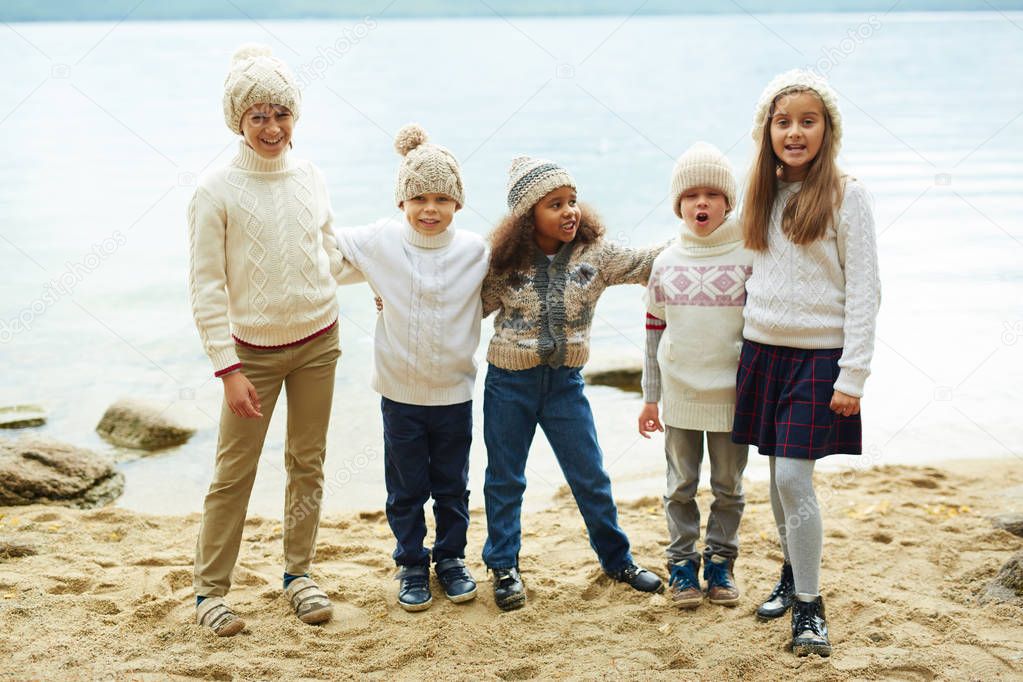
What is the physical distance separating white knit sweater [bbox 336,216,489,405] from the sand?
2.50 feet

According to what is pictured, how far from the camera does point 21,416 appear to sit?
20.4 feet

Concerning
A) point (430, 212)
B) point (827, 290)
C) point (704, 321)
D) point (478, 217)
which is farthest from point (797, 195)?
point (478, 217)

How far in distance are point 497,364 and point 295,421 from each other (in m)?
0.70

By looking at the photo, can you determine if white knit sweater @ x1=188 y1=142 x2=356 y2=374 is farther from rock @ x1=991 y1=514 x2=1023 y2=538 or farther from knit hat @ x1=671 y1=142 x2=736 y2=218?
rock @ x1=991 y1=514 x2=1023 y2=538

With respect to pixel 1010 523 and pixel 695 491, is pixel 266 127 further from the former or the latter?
pixel 1010 523

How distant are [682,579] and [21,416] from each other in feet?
14.7

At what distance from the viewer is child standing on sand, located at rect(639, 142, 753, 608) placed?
131 inches

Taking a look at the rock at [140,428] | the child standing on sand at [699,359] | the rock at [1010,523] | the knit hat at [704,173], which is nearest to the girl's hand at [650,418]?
the child standing on sand at [699,359]

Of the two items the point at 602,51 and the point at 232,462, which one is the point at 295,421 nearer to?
the point at 232,462

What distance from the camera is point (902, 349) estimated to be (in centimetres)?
719

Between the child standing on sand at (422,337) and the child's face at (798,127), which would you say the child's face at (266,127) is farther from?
the child's face at (798,127)

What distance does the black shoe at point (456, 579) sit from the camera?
351 cm

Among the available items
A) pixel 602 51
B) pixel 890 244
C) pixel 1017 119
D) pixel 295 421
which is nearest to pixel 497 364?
pixel 295 421

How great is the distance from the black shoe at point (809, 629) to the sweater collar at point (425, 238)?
1.62 meters
